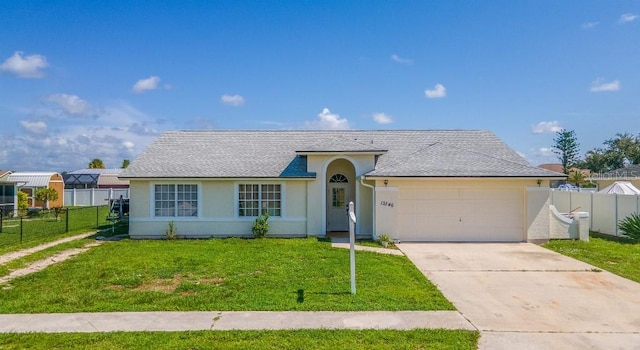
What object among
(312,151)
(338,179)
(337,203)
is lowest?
(337,203)

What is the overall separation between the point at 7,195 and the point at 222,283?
81.8 feet

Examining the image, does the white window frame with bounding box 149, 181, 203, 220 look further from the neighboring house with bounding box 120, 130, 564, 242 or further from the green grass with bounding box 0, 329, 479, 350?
the green grass with bounding box 0, 329, 479, 350

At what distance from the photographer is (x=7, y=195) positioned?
84.7ft

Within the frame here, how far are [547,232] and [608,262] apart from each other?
3208 mm

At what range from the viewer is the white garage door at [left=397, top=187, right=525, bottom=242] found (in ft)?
49.5

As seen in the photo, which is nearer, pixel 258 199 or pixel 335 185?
pixel 258 199

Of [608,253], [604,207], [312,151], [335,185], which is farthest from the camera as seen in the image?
[335,185]

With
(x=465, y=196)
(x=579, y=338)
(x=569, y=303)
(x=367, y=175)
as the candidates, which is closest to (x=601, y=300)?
(x=569, y=303)

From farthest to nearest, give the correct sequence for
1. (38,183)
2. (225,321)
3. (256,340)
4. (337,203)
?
(38,183) → (337,203) → (225,321) → (256,340)

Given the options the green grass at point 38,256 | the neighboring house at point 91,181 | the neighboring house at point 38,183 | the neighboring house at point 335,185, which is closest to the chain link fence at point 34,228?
the green grass at point 38,256

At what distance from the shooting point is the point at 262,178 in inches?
634

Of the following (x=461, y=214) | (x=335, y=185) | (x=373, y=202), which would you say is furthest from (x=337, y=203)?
(x=461, y=214)

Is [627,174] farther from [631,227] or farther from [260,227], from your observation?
[260,227]

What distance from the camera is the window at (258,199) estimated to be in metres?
16.5
